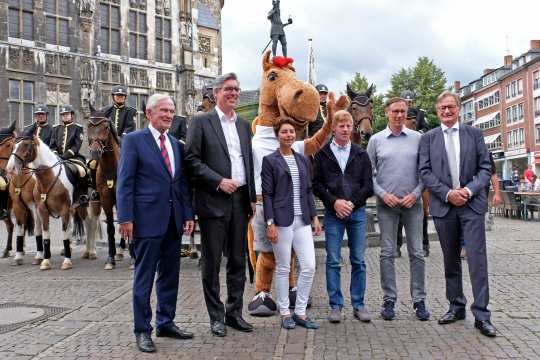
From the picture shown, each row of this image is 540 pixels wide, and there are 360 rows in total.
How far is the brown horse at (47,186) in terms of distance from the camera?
949 cm

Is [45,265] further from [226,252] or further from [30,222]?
[226,252]

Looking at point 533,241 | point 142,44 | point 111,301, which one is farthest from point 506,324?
point 142,44

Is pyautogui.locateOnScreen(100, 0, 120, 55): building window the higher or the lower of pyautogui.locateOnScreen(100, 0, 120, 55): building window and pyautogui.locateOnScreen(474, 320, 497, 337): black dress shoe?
the higher

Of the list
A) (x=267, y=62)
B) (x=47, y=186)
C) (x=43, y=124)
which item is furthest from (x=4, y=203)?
(x=267, y=62)

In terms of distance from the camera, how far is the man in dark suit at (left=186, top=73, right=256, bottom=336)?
5160mm

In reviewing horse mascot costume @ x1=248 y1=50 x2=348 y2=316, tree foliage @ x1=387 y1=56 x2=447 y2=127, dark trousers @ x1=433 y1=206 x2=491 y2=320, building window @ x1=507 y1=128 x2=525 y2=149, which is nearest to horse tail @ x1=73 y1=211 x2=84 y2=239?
horse mascot costume @ x1=248 y1=50 x2=348 y2=316

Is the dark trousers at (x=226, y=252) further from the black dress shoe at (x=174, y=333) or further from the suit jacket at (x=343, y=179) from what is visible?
the suit jacket at (x=343, y=179)

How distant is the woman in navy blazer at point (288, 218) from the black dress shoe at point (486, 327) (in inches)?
60.2

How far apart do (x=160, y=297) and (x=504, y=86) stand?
6047 centimetres

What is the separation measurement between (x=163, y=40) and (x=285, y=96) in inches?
1067

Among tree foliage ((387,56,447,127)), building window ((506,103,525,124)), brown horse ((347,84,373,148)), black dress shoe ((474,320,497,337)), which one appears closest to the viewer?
black dress shoe ((474,320,497,337))

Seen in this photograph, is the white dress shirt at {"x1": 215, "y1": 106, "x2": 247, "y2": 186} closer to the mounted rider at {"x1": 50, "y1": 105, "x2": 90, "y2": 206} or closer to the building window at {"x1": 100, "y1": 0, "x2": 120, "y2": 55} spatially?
the mounted rider at {"x1": 50, "y1": 105, "x2": 90, "y2": 206}

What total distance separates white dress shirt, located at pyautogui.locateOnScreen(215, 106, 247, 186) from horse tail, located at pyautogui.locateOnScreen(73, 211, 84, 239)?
720 centimetres

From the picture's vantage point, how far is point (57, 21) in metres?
26.5
